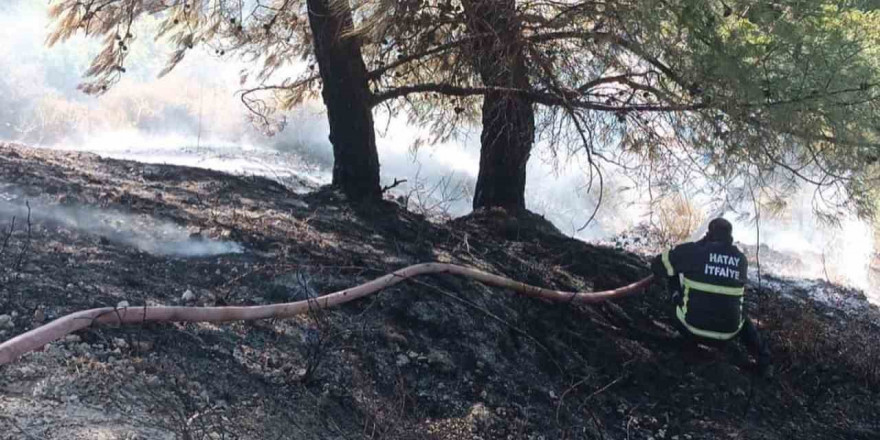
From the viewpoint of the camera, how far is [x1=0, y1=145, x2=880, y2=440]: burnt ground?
11.2ft

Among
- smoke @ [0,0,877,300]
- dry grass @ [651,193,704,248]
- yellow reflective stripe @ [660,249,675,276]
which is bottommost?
yellow reflective stripe @ [660,249,675,276]

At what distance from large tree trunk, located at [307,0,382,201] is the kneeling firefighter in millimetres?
3162

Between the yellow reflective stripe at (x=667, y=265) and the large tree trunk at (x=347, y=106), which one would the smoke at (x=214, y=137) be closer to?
the large tree trunk at (x=347, y=106)

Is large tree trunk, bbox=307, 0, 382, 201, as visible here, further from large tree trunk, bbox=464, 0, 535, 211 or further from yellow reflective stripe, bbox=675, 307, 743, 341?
yellow reflective stripe, bbox=675, 307, 743, 341

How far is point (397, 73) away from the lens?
7059mm

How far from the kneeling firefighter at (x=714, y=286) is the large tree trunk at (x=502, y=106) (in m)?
1.66

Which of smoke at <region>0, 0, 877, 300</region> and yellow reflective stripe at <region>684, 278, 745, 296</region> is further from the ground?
smoke at <region>0, 0, 877, 300</region>

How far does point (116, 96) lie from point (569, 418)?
1888cm

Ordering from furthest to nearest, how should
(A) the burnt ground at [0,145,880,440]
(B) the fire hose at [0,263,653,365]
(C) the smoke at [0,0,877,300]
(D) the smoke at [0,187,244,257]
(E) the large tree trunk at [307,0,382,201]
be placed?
(C) the smoke at [0,0,877,300]
(E) the large tree trunk at [307,0,382,201]
(D) the smoke at [0,187,244,257]
(A) the burnt ground at [0,145,880,440]
(B) the fire hose at [0,263,653,365]

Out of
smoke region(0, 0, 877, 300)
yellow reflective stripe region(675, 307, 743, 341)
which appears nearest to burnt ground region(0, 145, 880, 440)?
yellow reflective stripe region(675, 307, 743, 341)

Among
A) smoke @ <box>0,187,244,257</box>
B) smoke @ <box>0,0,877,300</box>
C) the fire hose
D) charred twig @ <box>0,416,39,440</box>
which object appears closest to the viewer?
charred twig @ <box>0,416,39,440</box>

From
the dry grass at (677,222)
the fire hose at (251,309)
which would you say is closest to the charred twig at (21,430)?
the fire hose at (251,309)

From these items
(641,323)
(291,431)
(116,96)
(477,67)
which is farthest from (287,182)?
(116,96)

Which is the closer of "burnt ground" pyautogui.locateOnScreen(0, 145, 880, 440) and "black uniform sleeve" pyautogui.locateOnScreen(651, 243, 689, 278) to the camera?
"burnt ground" pyautogui.locateOnScreen(0, 145, 880, 440)
